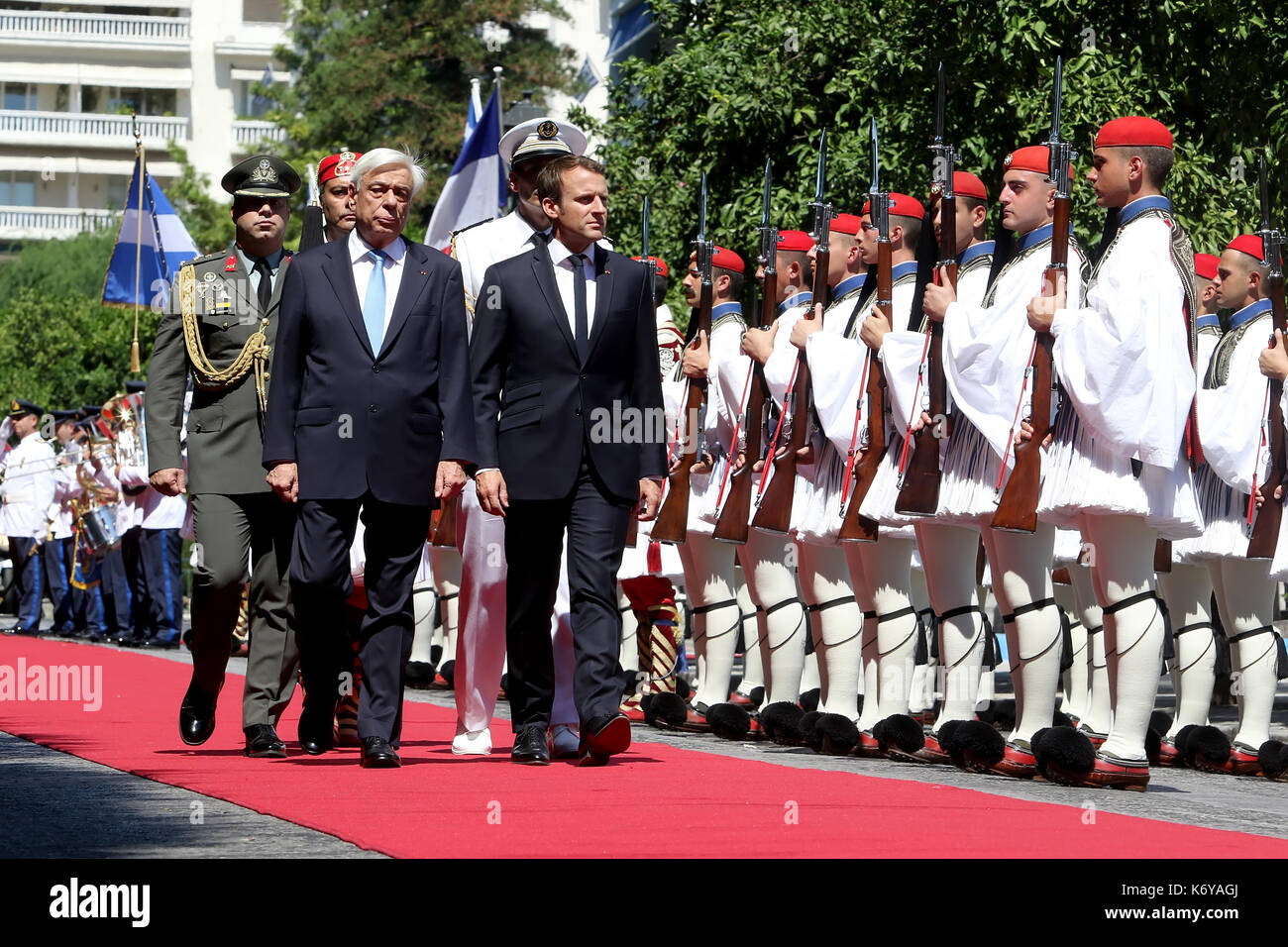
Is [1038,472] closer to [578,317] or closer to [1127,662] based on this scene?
[1127,662]

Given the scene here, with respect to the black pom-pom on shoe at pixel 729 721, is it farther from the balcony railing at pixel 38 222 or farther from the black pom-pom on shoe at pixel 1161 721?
the balcony railing at pixel 38 222

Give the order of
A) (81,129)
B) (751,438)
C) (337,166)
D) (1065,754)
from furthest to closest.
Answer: (81,129), (751,438), (337,166), (1065,754)

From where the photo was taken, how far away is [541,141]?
9156 mm

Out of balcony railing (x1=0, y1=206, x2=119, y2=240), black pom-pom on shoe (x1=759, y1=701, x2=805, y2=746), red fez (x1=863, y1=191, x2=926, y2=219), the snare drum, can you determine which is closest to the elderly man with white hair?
black pom-pom on shoe (x1=759, y1=701, x2=805, y2=746)

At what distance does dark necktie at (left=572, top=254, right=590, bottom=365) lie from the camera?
8.72 metres

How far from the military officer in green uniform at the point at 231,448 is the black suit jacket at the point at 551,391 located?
0.92m

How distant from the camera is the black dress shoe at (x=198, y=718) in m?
9.19

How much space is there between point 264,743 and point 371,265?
1.80m

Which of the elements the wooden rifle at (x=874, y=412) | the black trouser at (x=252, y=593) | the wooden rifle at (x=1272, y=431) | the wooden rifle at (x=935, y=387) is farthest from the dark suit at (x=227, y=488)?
the wooden rifle at (x=1272, y=431)

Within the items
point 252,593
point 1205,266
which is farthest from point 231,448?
point 1205,266

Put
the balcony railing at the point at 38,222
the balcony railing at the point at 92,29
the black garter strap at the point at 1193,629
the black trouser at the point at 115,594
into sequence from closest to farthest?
1. the black garter strap at the point at 1193,629
2. the black trouser at the point at 115,594
3. the balcony railing at the point at 38,222
4. the balcony railing at the point at 92,29

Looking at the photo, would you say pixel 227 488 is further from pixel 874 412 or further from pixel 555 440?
pixel 874 412

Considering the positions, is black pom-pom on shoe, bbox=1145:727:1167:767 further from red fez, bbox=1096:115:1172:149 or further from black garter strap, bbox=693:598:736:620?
red fez, bbox=1096:115:1172:149
